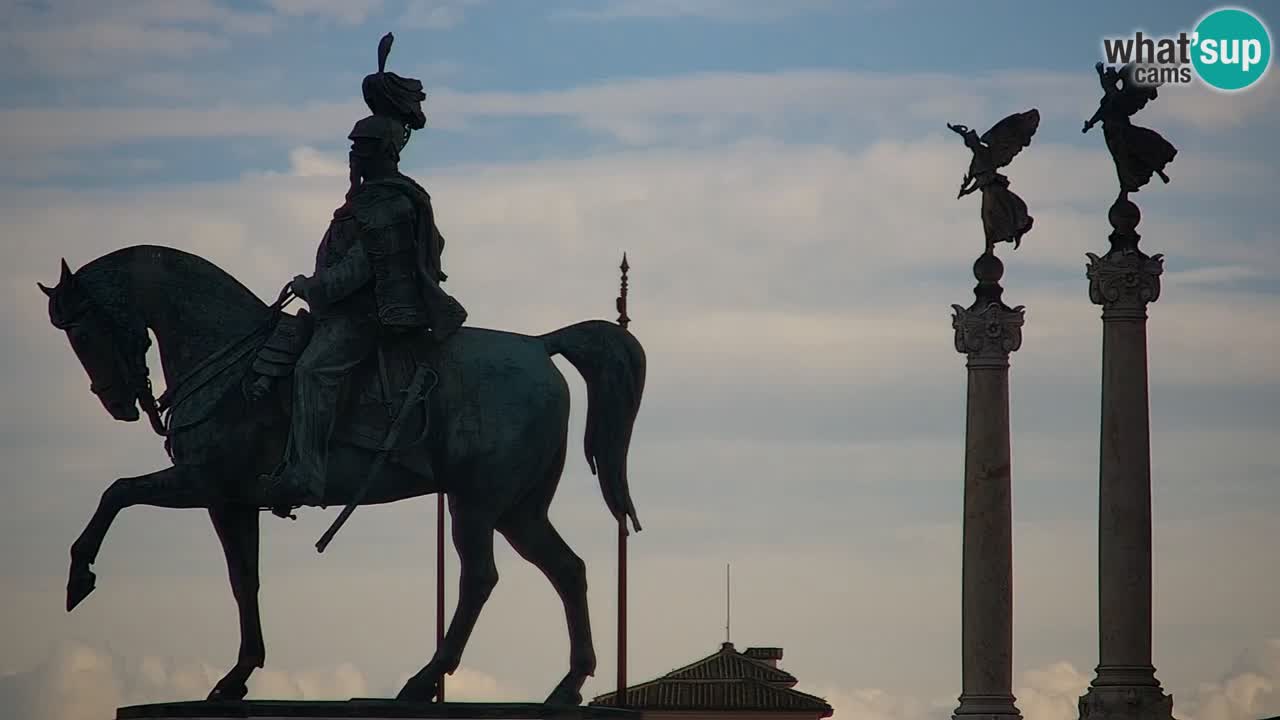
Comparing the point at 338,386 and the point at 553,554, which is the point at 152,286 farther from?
the point at 553,554

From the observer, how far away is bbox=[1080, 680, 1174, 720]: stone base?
5569cm

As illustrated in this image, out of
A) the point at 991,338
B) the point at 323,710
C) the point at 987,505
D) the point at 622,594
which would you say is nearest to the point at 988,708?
the point at 987,505

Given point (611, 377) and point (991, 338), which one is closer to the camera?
point (611, 377)

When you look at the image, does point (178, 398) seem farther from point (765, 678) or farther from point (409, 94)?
point (765, 678)

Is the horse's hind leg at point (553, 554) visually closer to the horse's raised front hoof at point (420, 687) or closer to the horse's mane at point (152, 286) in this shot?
the horse's raised front hoof at point (420, 687)

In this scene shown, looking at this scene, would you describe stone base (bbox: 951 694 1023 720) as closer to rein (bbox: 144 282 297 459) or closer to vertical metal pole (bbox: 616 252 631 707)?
vertical metal pole (bbox: 616 252 631 707)

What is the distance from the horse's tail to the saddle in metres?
1.47

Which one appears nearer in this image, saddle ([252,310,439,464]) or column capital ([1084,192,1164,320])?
saddle ([252,310,439,464])

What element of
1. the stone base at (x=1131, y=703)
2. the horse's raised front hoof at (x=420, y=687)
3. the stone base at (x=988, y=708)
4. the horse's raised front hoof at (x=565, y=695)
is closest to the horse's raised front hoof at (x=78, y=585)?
the horse's raised front hoof at (x=420, y=687)

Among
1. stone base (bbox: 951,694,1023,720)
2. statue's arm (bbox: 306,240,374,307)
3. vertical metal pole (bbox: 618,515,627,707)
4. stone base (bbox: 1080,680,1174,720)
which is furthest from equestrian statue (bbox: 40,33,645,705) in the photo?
stone base (bbox: 951,694,1023,720)

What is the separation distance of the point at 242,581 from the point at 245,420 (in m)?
1.39

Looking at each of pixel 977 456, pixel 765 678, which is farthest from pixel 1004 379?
pixel 765 678

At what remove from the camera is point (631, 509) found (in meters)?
34.6

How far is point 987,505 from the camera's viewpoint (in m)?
60.1
